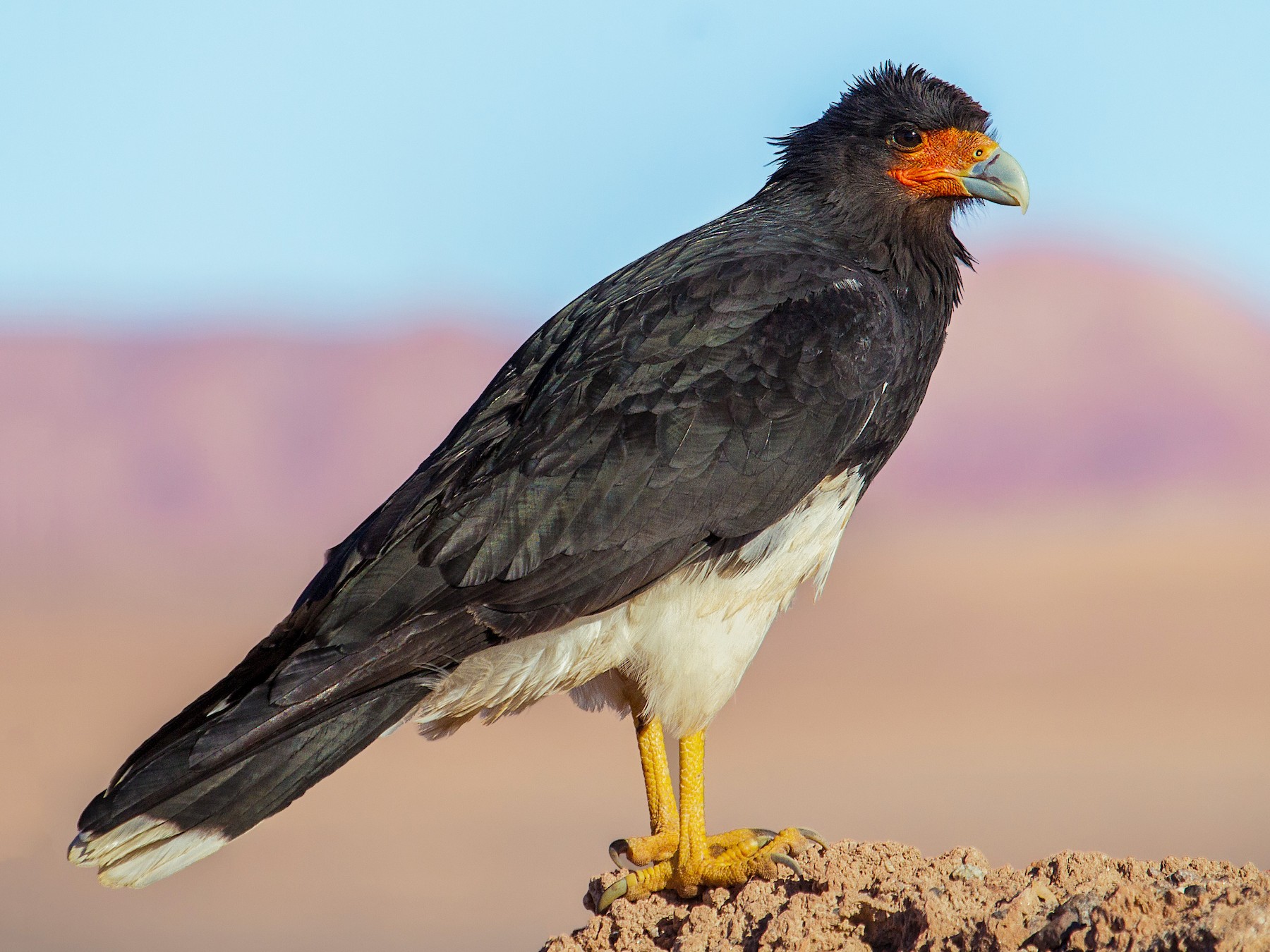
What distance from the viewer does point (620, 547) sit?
4.54 metres

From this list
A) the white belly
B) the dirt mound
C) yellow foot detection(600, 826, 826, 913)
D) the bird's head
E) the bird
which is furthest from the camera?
the bird's head

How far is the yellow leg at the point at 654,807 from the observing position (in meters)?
5.09

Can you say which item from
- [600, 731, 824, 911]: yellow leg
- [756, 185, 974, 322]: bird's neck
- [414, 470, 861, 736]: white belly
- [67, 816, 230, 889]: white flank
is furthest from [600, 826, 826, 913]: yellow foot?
[756, 185, 974, 322]: bird's neck

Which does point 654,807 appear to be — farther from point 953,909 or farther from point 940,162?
point 940,162

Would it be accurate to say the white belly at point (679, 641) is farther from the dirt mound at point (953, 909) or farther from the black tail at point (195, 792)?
the dirt mound at point (953, 909)

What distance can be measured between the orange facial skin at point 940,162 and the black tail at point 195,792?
10.6ft

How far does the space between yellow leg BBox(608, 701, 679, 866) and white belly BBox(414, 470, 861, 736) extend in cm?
19

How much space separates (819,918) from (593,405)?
6.22 ft

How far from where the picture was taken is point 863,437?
4957 millimetres

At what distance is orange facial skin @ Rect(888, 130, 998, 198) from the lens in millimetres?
5738

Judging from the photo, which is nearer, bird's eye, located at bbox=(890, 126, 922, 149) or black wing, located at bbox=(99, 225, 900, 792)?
black wing, located at bbox=(99, 225, 900, 792)

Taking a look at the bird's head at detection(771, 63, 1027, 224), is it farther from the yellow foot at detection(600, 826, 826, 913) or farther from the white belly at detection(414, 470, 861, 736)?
the yellow foot at detection(600, 826, 826, 913)

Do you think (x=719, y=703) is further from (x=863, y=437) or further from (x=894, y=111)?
(x=894, y=111)

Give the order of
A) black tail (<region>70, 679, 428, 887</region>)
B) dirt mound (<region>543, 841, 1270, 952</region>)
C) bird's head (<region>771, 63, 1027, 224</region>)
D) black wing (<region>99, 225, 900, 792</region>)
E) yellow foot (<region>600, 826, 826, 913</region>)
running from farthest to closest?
bird's head (<region>771, 63, 1027, 224</region>)
yellow foot (<region>600, 826, 826, 913</region>)
black wing (<region>99, 225, 900, 792</region>)
black tail (<region>70, 679, 428, 887</region>)
dirt mound (<region>543, 841, 1270, 952</region>)
